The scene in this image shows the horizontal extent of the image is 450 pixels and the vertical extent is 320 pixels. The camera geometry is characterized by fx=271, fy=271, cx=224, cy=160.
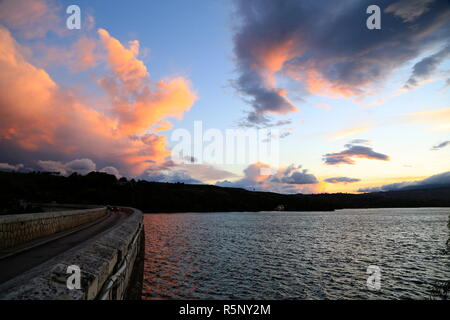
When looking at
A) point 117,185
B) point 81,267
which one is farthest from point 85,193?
point 81,267

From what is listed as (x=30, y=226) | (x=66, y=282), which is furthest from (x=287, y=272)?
(x=66, y=282)

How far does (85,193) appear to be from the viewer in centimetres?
14812

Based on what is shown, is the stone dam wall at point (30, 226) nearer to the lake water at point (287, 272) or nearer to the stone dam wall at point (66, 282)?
the lake water at point (287, 272)

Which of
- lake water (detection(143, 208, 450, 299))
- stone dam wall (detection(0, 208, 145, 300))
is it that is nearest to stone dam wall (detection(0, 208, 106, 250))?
lake water (detection(143, 208, 450, 299))

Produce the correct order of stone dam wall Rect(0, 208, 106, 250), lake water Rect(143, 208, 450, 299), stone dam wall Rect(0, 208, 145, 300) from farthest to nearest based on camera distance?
1. lake water Rect(143, 208, 450, 299)
2. stone dam wall Rect(0, 208, 106, 250)
3. stone dam wall Rect(0, 208, 145, 300)

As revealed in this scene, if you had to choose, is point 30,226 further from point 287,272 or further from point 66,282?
point 287,272

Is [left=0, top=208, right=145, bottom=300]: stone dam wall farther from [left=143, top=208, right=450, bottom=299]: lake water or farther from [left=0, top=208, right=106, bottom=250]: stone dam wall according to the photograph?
[left=143, top=208, right=450, bottom=299]: lake water

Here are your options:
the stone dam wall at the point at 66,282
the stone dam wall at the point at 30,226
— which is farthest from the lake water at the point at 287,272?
the stone dam wall at the point at 66,282

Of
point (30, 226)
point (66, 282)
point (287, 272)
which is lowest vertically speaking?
point (287, 272)

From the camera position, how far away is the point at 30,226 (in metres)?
17.5

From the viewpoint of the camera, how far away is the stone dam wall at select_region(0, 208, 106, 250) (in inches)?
557

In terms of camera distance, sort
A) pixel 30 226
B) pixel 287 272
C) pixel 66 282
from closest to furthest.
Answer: pixel 66 282 → pixel 30 226 → pixel 287 272
